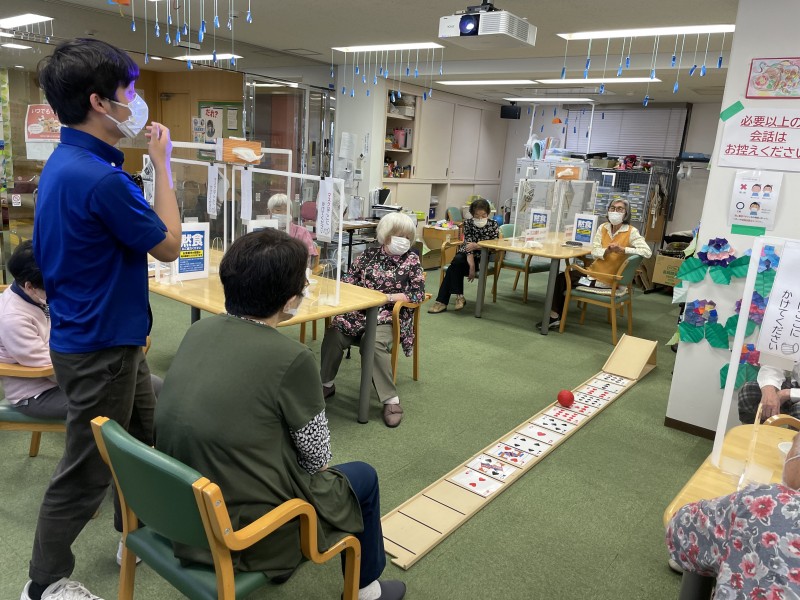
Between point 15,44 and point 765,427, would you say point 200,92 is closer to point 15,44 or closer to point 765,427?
point 15,44

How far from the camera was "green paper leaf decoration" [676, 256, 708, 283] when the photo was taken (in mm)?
3109

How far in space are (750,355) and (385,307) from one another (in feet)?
6.27

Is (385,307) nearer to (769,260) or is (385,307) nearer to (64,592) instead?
(769,260)

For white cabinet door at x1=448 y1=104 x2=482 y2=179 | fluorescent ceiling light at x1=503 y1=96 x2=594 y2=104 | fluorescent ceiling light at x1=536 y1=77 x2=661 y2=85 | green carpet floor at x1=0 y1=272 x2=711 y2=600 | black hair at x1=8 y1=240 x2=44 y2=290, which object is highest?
fluorescent ceiling light at x1=503 y1=96 x2=594 y2=104

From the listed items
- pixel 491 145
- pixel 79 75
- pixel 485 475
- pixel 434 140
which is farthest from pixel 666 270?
pixel 79 75

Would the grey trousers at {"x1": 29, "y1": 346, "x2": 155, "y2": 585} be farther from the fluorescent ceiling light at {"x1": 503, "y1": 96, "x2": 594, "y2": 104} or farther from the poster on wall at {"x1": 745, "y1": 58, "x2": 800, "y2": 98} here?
the fluorescent ceiling light at {"x1": 503, "y1": 96, "x2": 594, "y2": 104}

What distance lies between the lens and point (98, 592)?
1842 mm

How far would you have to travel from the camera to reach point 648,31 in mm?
4555

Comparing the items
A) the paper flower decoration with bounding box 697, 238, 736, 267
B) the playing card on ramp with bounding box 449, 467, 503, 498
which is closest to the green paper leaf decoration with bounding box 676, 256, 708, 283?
the paper flower decoration with bounding box 697, 238, 736, 267

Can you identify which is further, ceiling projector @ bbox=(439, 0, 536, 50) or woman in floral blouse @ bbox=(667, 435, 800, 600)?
ceiling projector @ bbox=(439, 0, 536, 50)

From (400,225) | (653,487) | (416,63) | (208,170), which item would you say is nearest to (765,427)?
(653,487)

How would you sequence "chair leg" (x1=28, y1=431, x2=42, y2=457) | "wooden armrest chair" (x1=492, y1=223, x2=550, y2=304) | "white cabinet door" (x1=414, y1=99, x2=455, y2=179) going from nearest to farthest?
"chair leg" (x1=28, y1=431, x2=42, y2=457) → "wooden armrest chair" (x1=492, y1=223, x2=550, y2=304) → "white cabinet door" (x1=414, y1=99, x2=455, y2=179)

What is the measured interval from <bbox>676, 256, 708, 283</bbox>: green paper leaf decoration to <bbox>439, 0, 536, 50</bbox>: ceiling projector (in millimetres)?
1670

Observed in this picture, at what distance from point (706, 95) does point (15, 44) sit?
7386mm
